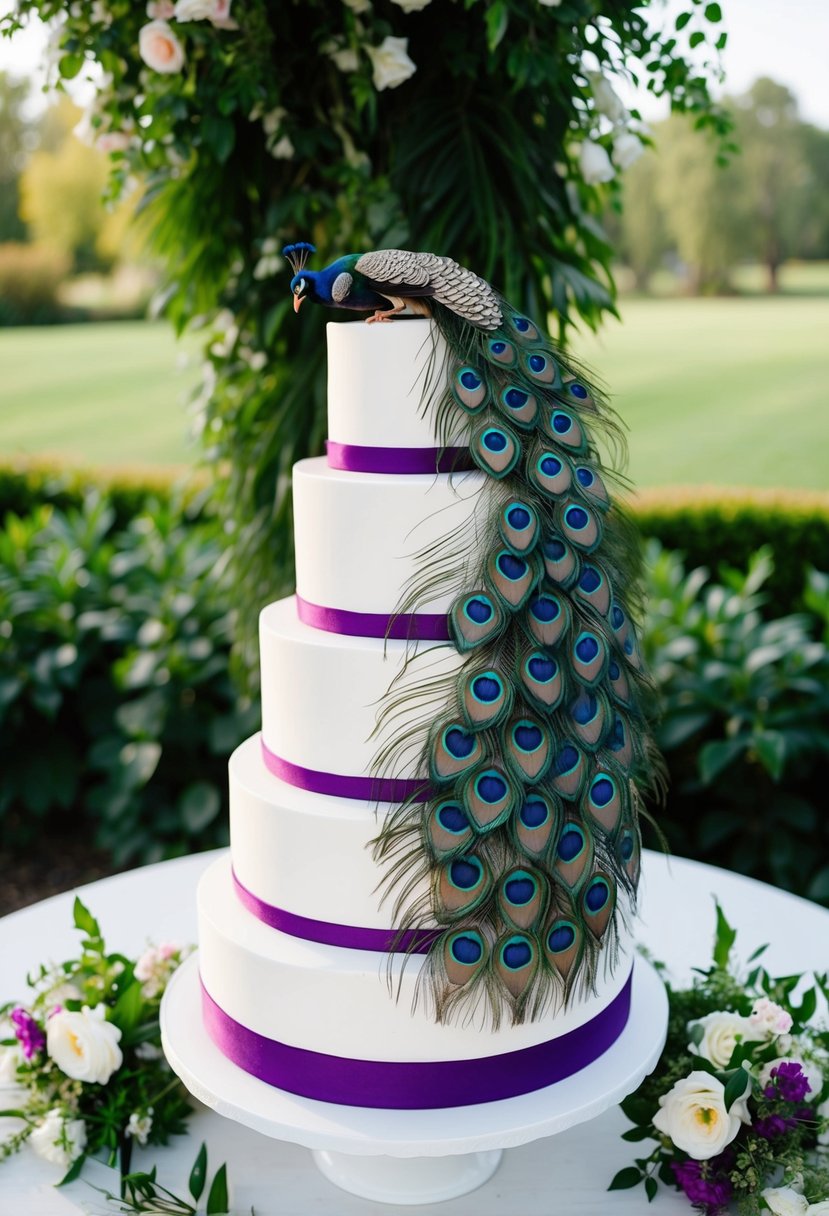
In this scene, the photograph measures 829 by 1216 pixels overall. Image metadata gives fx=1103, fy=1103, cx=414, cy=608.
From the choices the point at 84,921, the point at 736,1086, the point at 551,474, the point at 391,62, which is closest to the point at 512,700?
the point at 551,474

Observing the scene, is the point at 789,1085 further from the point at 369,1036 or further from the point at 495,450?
the point at 495,450

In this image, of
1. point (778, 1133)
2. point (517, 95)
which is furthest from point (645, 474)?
point (778, 1133)

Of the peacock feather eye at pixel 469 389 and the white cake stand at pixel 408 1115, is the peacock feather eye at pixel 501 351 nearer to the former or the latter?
the peacock feather eye at pixel 469 389

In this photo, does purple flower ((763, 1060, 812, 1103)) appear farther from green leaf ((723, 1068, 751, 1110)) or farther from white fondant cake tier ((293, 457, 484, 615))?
white fondant cake tier ((293, 457, 484, 615))

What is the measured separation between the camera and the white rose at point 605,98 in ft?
8.92

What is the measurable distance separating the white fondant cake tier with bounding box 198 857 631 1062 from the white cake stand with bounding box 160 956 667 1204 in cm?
9

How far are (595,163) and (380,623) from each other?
61.0 inches

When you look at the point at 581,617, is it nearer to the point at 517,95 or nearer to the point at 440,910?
the point at 440,910

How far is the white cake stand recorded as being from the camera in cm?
174

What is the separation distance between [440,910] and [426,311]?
0.99 metres

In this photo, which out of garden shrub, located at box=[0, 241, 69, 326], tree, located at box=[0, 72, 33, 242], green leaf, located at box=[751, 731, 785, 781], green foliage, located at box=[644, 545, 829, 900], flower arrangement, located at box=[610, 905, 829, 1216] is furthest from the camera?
tree, located at box=[0, 72, 33, 242]

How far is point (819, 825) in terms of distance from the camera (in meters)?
4.14

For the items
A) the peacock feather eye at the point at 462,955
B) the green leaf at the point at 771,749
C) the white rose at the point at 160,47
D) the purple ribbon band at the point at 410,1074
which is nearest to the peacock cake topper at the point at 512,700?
the peacock feather eye at the point at 462,955

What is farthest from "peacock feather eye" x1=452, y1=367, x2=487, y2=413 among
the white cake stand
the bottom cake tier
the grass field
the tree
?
the tree
